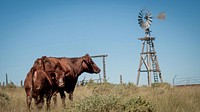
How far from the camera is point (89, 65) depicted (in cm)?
1341

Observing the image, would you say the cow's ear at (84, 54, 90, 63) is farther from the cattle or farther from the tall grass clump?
the tall grass clump

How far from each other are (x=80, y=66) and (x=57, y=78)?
10.1 feet

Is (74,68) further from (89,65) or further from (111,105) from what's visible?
(111,105)

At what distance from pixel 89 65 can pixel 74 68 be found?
992 mm

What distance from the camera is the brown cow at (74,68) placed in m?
11.7

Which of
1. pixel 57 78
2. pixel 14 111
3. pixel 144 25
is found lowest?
pixel 14 111

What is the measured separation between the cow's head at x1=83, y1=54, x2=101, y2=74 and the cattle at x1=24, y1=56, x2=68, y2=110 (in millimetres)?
3122

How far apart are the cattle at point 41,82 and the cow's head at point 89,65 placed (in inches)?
123

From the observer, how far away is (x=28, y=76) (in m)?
8.96

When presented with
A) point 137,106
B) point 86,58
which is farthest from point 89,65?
point 137,106

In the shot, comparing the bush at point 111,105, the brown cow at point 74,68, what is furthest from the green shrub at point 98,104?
the brown cow at point 74,68

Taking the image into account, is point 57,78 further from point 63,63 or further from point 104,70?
point 104,70

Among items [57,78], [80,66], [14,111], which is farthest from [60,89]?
[14,111]

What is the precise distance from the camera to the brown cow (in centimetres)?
1174
